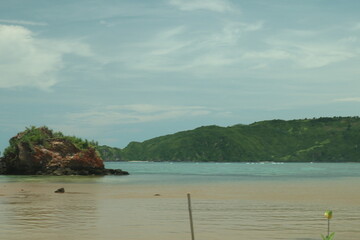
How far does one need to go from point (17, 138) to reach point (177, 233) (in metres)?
85.9

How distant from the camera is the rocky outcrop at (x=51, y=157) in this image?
9775 cm

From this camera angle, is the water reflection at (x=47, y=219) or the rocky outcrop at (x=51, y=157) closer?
the water reflection at (x=47, y=219)

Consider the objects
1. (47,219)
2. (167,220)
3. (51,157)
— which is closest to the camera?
(47,219)

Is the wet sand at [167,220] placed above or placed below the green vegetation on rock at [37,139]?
below

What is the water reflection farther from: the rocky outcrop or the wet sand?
the rocky outcrop

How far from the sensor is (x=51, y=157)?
97875 mm

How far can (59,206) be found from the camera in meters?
33.1

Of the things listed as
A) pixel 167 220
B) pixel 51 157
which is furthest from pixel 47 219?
pixel 51 157

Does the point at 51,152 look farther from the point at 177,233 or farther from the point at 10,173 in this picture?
the point at 177,233

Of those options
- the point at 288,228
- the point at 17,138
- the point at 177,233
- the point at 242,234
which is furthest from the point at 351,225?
the point at 17,138

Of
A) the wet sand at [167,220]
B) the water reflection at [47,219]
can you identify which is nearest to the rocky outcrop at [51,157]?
the wet sand at [167,220]

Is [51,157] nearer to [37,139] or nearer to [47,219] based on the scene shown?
[37,139]

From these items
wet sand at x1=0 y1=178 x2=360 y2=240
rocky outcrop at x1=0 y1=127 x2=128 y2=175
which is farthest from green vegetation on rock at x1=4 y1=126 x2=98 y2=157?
wet sand at x1=0 y1=178 x2=360 y2=240

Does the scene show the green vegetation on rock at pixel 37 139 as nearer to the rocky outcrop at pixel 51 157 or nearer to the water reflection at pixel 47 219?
the rocky outcrop at pixel 51 157
